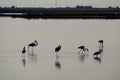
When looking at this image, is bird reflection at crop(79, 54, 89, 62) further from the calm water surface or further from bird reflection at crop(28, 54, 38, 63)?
bird reflection at crop(28, 54, 38, 63)

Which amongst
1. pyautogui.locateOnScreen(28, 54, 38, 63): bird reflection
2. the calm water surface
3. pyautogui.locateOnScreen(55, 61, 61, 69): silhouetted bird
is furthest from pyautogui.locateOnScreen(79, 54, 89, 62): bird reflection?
pyautogui.locateOnScreen(28, 54, 38, 63): bird reflection

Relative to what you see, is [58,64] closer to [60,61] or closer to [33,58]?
[60,61]

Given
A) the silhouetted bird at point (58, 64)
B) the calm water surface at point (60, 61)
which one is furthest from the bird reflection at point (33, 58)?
the silhouetted bird at point (58, 64)

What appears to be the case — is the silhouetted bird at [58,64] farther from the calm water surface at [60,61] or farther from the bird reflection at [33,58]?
the bird reflection at [33,58]

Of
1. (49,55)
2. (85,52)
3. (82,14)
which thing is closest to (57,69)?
(49,55)

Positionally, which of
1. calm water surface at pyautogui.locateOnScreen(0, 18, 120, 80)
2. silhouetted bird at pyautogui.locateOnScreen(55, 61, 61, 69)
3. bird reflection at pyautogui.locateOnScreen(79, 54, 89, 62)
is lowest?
bird reflection at pyautogui.locateOnScreen(79, 54, 89, 62)

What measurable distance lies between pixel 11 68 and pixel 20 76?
1.50 ft

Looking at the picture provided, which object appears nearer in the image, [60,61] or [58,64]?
[58,64]

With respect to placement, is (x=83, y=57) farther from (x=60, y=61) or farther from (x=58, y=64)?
(x=58, y=64)

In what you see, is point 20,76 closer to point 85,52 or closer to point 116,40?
point 85,52

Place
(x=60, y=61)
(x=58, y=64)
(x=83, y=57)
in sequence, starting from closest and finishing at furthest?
(x=58, y=64) → (x=60, y=61) → (x=83, y=57)

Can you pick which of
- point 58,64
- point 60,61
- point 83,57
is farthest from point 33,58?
point 83,57

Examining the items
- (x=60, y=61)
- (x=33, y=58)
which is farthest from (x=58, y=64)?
(x=33, y=58)

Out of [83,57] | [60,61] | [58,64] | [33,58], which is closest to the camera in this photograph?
[58,64]
